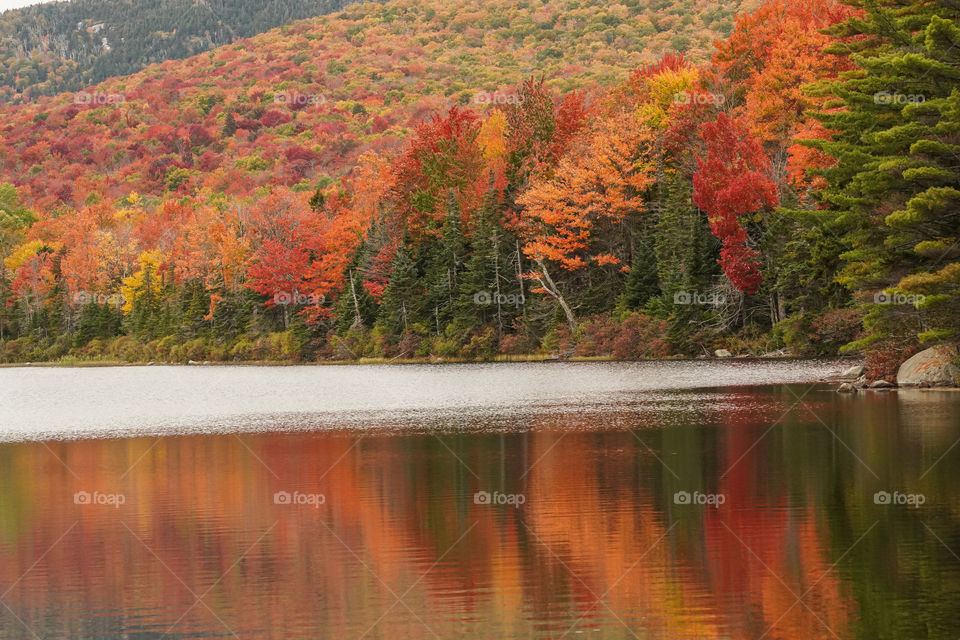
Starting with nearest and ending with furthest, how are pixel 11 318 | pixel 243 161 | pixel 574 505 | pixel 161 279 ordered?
pixel 574 505 < pixel 161 279 < pixel 11 318 < pixel 243 161

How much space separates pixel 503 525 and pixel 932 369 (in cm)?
2625

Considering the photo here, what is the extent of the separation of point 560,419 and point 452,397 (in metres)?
11.8

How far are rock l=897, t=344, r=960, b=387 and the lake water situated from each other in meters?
2.55

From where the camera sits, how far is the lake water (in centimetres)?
1222

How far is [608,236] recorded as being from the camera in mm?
72812

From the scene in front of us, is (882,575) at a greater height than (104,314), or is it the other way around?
(882,575)

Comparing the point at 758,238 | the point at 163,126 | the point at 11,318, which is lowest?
the point at 11,318

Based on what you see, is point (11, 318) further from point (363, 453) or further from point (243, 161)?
point (363, 453)

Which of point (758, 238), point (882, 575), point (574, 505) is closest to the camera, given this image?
point (882, 575)

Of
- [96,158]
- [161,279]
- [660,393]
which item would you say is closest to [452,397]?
[660,393]

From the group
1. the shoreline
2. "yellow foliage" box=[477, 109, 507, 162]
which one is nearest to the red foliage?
the shoreline

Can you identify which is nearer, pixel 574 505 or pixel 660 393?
pixel 574 505

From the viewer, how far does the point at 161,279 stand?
344 feet

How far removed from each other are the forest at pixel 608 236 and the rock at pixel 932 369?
2.89 ft
